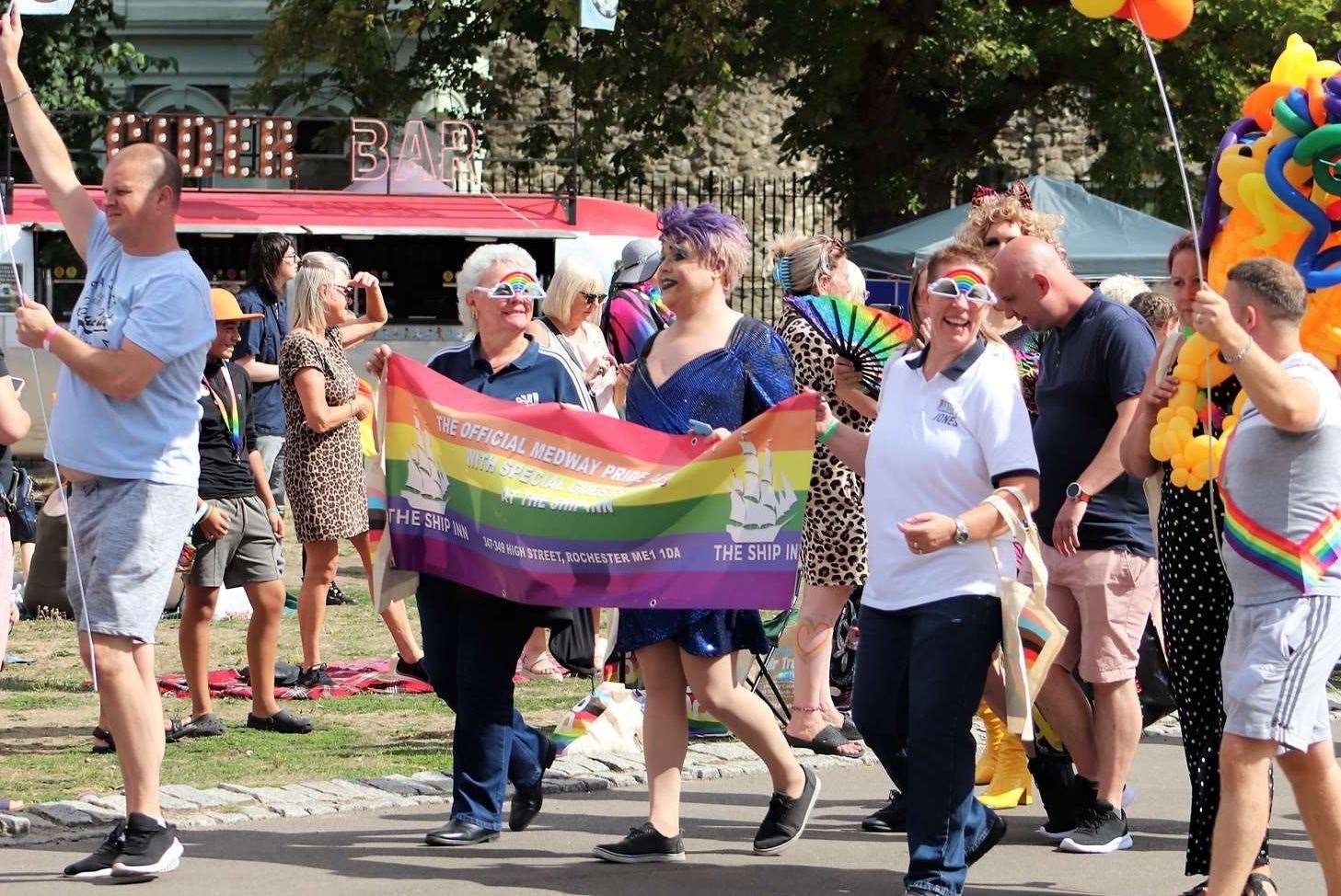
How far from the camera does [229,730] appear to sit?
27.8ft

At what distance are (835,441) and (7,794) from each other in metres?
3.13

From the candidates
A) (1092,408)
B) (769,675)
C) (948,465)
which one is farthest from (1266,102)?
(769,675)

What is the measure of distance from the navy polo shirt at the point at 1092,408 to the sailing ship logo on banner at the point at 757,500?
810mm

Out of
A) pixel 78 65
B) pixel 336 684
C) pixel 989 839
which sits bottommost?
pixel 336 684

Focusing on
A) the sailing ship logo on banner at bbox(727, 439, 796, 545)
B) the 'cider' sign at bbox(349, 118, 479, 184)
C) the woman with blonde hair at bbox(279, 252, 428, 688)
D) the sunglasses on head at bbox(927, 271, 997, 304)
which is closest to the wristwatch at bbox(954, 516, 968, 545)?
the sunglasses on head at bbox(927, 271, 997, 304)

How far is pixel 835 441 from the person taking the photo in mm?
6344

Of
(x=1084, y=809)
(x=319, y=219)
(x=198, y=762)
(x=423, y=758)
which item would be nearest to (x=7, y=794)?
(x=198, y=762)

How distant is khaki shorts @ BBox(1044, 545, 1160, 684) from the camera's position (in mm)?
6688

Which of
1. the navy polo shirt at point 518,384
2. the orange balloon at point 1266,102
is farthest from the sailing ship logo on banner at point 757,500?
the orange balloon at point 1266,102

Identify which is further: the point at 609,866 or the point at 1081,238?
the point at 1081,238

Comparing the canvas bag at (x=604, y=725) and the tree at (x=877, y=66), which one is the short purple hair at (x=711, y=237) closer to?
the canvas bag at (x=604, y=725)

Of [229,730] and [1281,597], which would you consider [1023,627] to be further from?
[229,730]

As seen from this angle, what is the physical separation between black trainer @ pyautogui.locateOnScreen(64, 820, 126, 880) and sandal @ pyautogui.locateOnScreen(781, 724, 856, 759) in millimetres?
2997

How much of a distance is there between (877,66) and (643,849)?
2001 centimetres
